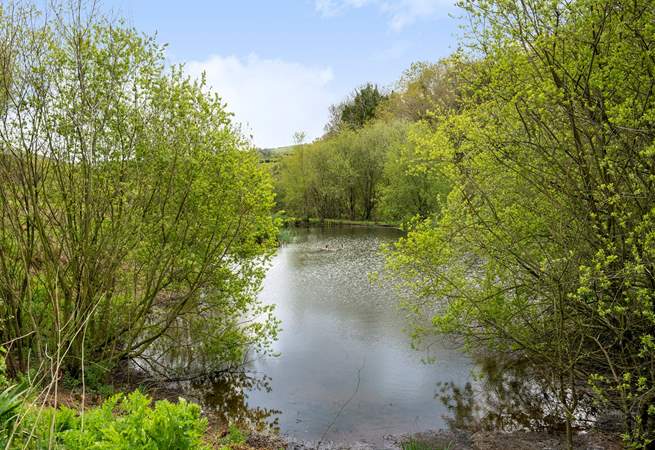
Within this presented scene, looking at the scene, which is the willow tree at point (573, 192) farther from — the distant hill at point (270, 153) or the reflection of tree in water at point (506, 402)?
the distant hill at point (270, 153)

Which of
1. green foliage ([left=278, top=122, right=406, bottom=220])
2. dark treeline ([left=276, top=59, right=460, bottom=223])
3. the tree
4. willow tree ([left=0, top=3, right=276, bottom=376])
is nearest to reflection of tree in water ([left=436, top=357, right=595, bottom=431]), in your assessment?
willow tree ([left=0, top=3, right=276, bottom=376])

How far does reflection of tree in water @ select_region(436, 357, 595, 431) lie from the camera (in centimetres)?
938

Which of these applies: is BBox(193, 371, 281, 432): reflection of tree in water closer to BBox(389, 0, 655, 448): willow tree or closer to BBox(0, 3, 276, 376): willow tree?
BBox(0, 3, 276, 376): willow tree

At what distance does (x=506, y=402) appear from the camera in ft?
34.0

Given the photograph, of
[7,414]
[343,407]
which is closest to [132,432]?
[7,414]

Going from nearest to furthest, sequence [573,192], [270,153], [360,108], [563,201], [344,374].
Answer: [573,192], [563,201], [344,374], [270,153], [360,108]

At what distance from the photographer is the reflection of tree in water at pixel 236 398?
10.0 meters

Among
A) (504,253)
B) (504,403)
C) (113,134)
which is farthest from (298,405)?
(113,134)

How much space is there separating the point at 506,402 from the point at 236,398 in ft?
18.7

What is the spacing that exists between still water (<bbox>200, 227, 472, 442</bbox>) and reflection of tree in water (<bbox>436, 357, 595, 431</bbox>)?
389mm

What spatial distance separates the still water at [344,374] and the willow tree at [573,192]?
2422mm

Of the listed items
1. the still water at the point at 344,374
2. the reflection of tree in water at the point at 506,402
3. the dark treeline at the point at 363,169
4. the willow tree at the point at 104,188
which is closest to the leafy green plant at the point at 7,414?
the willow tree at the point at 104,188

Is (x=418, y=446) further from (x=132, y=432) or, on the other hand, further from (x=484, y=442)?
(x=132, y=432)

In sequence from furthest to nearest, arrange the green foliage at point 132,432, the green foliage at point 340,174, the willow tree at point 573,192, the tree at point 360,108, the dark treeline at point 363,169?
A: the tree at point 360,108, the green foliage at point 340,174, the dark treeline at point 363,169, the willow tree at point 573,192, the green foliage at point 132,432
